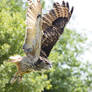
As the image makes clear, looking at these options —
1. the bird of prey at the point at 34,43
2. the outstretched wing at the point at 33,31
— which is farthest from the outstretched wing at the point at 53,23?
the outstretched wing at the point at 33,31

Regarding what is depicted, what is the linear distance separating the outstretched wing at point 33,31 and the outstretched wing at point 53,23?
33.8 inches

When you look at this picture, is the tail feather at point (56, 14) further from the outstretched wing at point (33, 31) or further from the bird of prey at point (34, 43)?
the outstretched wing at point (33, 31)

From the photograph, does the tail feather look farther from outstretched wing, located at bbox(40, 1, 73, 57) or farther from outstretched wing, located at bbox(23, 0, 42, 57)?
outstretched wing, located at bbox(23, 0, 42, 57)

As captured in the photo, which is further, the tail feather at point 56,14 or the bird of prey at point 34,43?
the tail feather at point 56,14

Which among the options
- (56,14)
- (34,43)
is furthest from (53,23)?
(34,43)

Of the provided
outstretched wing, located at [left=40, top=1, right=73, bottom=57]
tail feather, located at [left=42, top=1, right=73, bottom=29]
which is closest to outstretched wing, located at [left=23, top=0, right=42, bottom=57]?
outstretched wing, located at [left=40, top=1, right=73, bottom=57]

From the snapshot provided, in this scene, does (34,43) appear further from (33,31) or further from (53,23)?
(53,23)

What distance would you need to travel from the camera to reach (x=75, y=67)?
17.5 meters

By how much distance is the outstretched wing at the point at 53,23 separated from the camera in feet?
19.9

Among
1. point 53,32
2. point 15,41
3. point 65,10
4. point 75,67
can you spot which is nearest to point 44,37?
point 53,32

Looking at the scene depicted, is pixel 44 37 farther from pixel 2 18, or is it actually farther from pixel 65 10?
pixel 2 18

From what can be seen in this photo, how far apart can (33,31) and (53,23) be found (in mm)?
1569

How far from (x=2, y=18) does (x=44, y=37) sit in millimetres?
5601

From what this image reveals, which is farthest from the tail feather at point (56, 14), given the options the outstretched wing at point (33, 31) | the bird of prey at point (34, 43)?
the outstretched wing at point (33, 31)
